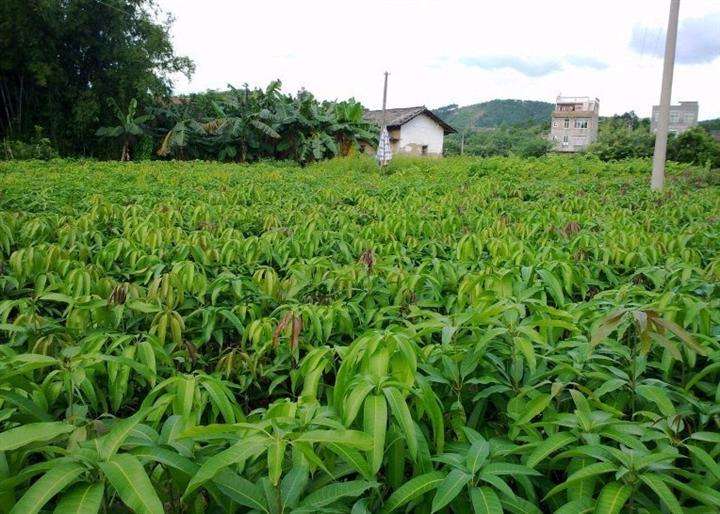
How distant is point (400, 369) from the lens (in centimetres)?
129

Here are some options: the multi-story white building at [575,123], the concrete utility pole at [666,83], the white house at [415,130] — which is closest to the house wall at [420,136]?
the white house at [415,130]

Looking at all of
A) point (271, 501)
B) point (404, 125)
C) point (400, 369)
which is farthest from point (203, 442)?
point (404, 125)

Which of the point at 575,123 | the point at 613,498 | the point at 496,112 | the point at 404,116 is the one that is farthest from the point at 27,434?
the point at 496,112

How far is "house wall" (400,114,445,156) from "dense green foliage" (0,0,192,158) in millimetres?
10679

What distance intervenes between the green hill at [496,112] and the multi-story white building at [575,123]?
15900 millimetres

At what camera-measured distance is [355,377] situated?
4.06 ft

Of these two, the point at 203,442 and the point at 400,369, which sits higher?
the point at 400,369

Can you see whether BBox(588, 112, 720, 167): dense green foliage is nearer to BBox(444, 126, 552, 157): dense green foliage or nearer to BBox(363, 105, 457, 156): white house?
BBox(363, 105, 457, 156): white house

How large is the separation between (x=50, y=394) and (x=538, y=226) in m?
3.37

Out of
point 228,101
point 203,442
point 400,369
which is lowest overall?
point 203,442

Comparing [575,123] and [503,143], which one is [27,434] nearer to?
[503,143]

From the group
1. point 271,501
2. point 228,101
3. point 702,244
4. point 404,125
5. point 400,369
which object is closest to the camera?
point 271,501

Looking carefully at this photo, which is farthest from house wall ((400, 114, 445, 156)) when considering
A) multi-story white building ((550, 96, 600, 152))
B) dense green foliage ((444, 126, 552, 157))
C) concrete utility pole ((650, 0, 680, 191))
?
multi-story white building ((550, 96, 600, 152))

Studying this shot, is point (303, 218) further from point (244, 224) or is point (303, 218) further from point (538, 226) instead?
point (538, 226)
